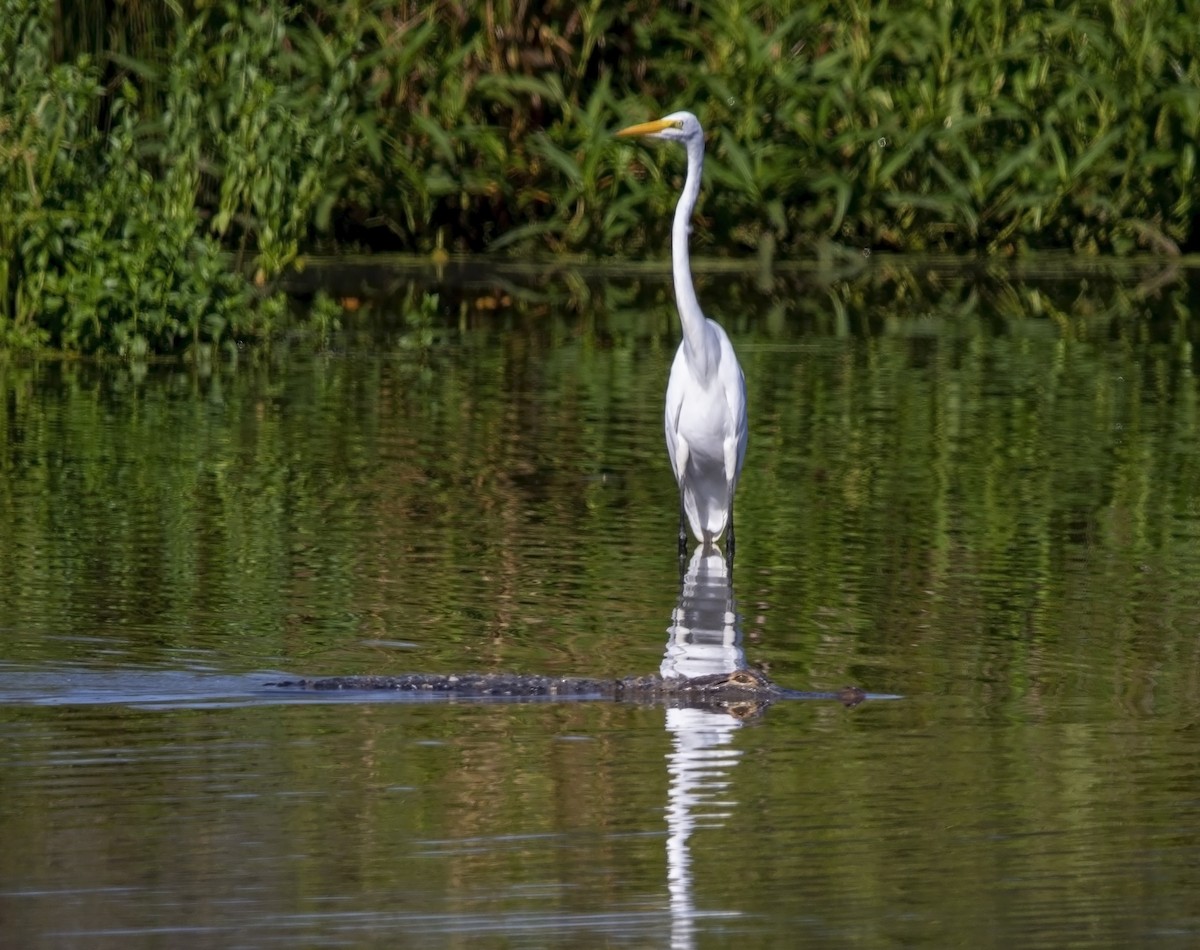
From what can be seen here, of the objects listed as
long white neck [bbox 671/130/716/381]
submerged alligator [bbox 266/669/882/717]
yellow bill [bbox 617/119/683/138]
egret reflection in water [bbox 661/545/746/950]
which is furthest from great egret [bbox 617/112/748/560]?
submerged alligator [bbox 266/669/882/717]

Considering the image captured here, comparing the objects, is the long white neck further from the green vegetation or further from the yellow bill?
the green vegetation

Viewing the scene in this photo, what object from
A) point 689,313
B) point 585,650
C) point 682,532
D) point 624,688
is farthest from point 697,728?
point 689,313

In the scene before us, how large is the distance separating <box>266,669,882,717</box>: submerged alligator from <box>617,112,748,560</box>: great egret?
1.96m

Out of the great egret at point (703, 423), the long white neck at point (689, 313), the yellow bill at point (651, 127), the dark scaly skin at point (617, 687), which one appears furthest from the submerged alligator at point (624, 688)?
the yellow bill at point (651, 127)

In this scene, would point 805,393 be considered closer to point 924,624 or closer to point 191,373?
point 191,373

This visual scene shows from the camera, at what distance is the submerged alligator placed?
17.3ft

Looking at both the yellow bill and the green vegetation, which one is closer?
the yellow bill

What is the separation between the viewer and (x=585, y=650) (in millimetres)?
5855

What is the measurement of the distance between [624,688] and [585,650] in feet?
1.82

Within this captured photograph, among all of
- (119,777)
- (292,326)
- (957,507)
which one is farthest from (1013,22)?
(119,777)

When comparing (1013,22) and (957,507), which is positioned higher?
(1013,22)

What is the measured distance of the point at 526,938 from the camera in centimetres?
363

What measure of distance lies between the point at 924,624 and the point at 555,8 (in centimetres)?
1031

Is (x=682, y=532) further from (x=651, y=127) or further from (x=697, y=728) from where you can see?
(x=697, y=728)
